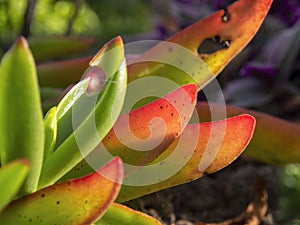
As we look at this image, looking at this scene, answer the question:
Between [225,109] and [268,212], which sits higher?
[225,109]

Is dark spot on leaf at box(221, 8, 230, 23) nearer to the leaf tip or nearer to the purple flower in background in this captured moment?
the leaf tip

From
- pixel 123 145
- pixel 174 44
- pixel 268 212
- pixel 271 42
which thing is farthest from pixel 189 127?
pixel 271 42

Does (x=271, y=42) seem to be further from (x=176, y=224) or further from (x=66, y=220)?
(x=66, y=220)

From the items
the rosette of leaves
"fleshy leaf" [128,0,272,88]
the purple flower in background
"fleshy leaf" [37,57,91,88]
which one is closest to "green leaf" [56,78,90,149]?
the rosette of leaves

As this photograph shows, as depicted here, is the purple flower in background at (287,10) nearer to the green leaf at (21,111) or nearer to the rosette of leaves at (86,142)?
the rosette of leaves at (86,142)

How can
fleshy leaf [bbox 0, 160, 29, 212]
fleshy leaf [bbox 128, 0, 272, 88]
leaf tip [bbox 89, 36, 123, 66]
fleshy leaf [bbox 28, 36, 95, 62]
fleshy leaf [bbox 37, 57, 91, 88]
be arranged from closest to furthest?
1. fleshy leaf [bbox 0, 160, 29, 212]
2. leaf tip [bbox 89, 36, 123, 66]
3. fleshy leaf [bbox 128, 0, 272, 88]
4. fleshy leaf [bbox 37, 57, 91, 88]
5. fleshy leaf [bbox 28, 36, 95, 62]

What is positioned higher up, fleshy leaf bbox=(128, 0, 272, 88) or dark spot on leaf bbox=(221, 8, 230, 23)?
dark spot on leaf bbox=(221, 8, 230, 23)
